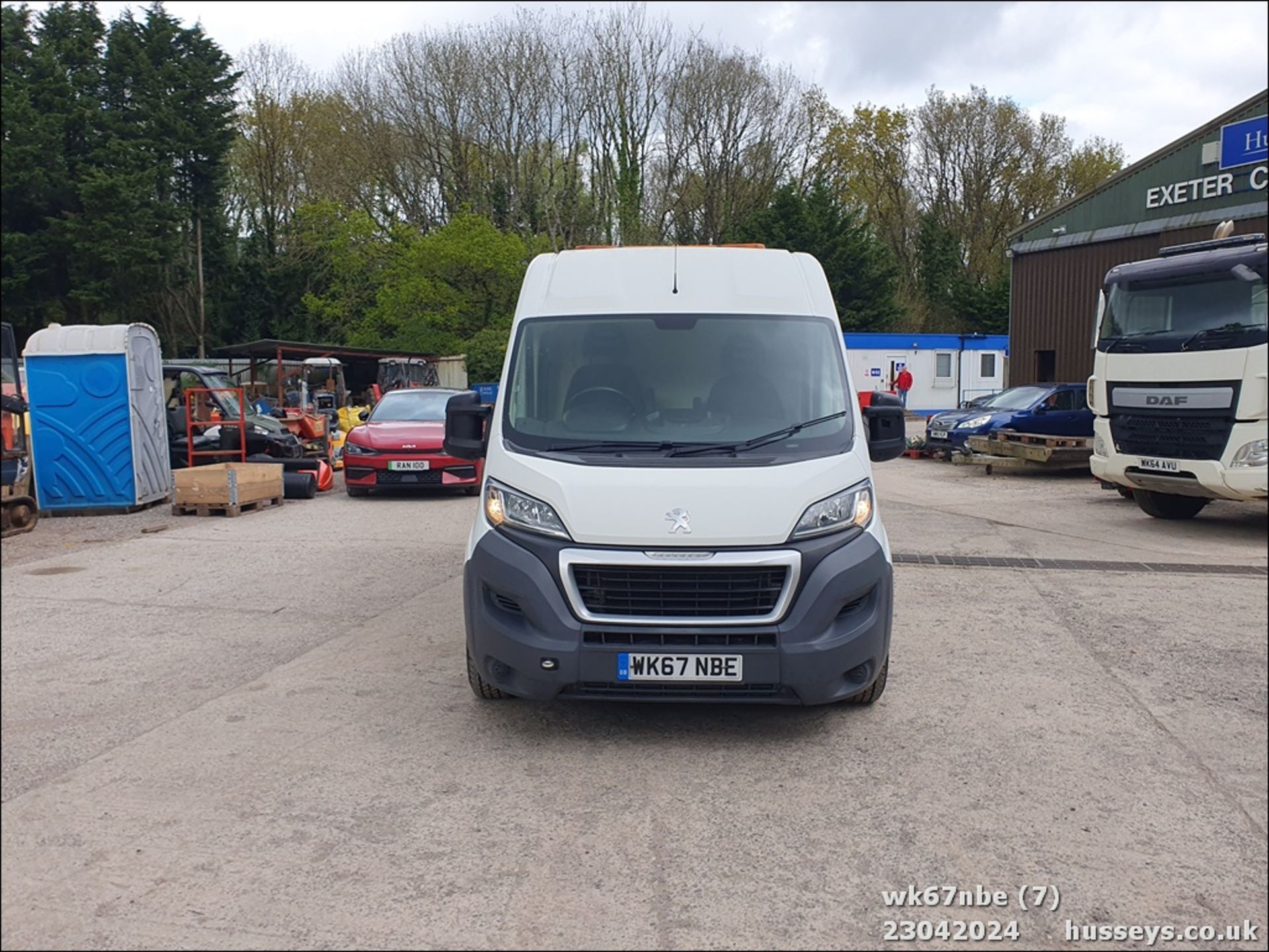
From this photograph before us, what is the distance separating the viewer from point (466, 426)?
18.6ft

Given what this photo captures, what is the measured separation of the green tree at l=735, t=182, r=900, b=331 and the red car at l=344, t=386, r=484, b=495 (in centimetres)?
2976

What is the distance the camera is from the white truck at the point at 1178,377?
325cm

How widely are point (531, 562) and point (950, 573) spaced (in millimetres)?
5875

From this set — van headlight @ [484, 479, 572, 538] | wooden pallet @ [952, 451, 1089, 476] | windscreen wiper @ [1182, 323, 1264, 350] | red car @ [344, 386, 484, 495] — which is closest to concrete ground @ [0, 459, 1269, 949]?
windscreen wiper @ [1182, 323, 1264, 350]

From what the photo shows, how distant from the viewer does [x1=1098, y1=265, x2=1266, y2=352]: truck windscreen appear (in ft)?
7.39

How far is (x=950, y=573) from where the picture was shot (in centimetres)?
933

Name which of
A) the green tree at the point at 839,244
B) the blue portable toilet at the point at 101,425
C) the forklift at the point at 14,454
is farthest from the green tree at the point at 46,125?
the green tree at the point at 839,244

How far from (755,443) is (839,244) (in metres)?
40.3

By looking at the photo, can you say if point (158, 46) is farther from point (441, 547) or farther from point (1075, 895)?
point (441, 547)

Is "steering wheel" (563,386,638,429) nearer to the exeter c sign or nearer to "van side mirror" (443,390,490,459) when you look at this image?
"van side mirror" (443,390,490,459)

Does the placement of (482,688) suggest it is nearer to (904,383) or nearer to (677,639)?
(677,639)

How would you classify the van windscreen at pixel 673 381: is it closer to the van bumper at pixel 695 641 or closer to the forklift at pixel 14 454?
the van bumper at pixel 695 641

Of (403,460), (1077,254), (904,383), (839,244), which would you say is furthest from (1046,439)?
(839,244)

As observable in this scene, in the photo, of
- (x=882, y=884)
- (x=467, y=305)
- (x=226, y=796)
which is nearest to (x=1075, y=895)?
(x=882, y=884)
